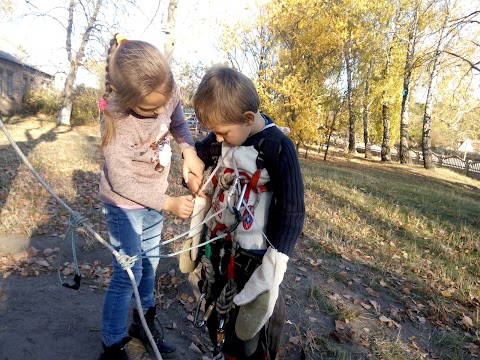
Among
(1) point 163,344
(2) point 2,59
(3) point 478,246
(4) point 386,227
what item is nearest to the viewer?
(1) point 163,344

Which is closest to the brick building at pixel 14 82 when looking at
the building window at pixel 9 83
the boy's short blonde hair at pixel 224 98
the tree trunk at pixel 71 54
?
the building window at pixel 9 83

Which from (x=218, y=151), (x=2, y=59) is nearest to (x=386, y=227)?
(x=218, y=151)

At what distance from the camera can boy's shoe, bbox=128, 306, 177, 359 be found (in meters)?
2.53

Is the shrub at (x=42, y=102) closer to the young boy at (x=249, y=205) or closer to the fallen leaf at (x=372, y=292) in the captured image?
the fallen leaf at (x=372, y=292)

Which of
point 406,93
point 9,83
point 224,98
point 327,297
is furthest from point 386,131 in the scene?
point 9,83

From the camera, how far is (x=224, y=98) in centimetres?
170

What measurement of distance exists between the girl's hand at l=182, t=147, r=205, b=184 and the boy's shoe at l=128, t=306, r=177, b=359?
1082 millimetres

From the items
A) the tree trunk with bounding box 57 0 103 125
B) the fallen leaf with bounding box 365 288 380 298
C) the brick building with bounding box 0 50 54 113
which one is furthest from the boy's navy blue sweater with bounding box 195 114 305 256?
the brick building with bounding box 0 50 54 113

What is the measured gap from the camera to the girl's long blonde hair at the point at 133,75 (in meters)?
1.75

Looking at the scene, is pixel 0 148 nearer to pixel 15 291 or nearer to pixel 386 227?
pixel 15 291

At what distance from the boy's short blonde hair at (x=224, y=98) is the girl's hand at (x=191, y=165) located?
37cm

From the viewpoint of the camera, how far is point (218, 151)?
81.8 inches

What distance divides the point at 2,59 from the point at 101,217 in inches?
1122

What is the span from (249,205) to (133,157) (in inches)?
28.4
